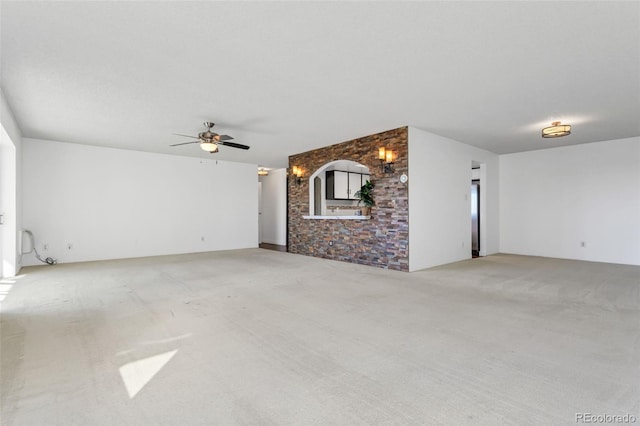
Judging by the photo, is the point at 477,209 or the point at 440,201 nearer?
the point at 440,201

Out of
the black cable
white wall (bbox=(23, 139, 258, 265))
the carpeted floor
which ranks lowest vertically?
the carpeted floor

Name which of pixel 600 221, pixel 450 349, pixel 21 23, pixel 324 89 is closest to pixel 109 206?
pixel 21 23

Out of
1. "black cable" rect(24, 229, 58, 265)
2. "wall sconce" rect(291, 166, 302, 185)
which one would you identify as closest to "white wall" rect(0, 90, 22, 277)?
"black cable" rect(24, 229, 58, 265)

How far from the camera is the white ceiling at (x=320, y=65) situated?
2.56 meters

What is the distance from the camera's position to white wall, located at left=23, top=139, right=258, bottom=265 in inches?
273

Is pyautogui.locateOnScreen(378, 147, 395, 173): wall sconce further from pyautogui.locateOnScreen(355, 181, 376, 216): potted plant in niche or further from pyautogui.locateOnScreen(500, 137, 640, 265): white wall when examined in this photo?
pyautogui.locateOnScreen(500, 137, 640, 265): white wall

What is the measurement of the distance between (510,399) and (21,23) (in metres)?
4.72

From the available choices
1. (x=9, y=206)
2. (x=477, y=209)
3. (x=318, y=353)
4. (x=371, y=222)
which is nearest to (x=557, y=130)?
(x=477, y=209)

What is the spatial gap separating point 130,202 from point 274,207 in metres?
4.81

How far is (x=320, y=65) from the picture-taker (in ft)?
11.3

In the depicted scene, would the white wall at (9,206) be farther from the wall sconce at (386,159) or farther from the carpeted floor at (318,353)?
the wall sconce at (386,159)

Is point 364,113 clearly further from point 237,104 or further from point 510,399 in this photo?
point 510,399

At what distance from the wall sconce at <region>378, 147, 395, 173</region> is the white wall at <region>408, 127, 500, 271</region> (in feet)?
1.33

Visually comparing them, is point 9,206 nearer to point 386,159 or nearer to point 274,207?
point 274,207
